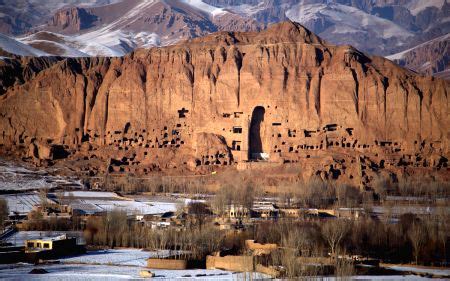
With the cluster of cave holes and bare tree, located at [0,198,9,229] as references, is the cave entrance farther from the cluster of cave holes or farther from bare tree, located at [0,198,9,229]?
bare tree, located at [0,198,9,229]

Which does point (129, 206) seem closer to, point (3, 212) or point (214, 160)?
point (3, 212)

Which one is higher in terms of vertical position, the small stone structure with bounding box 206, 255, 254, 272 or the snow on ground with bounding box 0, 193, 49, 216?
the snow on ground with bounding box 0, 193, 49, 216

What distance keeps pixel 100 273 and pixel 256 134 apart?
150 ft

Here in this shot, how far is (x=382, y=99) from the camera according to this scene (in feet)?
304

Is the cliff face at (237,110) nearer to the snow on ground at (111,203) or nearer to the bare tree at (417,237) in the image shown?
the snow on ground at (111,203)

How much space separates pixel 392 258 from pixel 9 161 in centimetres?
4698

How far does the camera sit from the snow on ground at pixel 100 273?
158 ft

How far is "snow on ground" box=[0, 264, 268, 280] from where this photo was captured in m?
48.2

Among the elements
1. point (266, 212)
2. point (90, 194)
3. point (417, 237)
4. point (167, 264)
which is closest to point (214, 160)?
point (90, 194)

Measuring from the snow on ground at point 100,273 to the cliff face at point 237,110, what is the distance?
1373 inches

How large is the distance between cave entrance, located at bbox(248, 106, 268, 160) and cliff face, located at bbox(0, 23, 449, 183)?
87 mm

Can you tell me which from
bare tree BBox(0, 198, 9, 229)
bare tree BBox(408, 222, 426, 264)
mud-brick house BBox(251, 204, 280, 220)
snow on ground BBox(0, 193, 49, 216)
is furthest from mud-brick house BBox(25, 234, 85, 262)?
bare tree BBox(408, 222, 426, 264)

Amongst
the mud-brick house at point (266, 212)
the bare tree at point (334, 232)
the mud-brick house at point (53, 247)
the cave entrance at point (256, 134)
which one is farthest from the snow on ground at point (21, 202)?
the bare tree at point (334, 232)

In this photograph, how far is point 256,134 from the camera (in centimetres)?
9425
